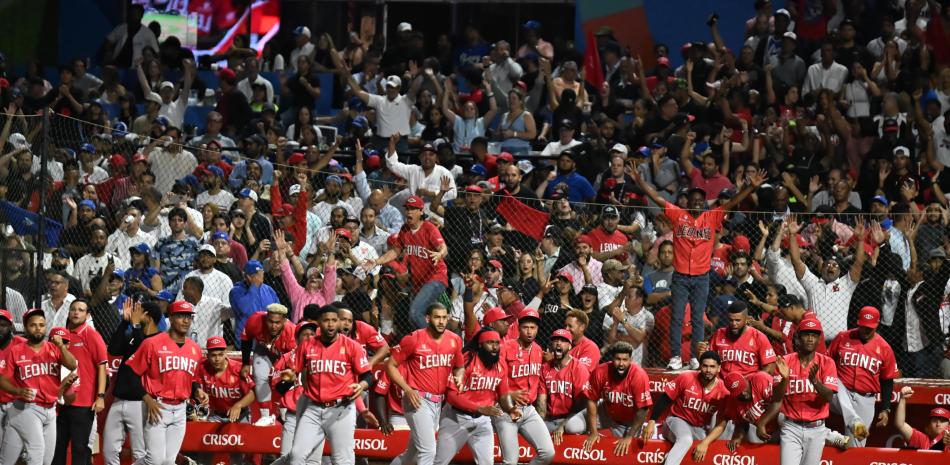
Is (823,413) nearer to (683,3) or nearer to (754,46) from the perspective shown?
(754,46)

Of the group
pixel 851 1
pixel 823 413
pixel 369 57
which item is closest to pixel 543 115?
pixel 369 57

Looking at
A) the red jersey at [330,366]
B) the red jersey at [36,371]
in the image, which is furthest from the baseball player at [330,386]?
the red jersey at [36,371]

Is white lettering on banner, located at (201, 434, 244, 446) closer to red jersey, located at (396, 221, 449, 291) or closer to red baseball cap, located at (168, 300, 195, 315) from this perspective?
red baseball cap, located at (168, 300, 195, 315)

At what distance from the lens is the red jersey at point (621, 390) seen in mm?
14500

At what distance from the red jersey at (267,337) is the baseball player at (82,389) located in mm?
1326

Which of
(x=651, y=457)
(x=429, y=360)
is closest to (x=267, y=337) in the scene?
(x=429, y=360)

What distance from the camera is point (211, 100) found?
22031 millimetres

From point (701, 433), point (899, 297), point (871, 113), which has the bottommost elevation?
point (701, 433)

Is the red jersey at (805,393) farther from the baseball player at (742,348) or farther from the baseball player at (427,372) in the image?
the baseball player at (427,372)

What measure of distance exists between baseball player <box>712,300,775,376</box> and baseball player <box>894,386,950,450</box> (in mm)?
1348

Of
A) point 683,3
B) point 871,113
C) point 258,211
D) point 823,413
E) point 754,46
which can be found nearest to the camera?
point 823,413

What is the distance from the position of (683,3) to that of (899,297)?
8.58 m

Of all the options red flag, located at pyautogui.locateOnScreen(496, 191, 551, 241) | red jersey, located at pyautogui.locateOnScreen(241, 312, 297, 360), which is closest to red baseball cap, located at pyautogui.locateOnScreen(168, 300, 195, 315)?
red jersey, located at pyautogui.locateOnScreen(241, 312, 297, 360)

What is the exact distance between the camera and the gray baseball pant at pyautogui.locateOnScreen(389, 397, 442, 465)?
14.1 meters
